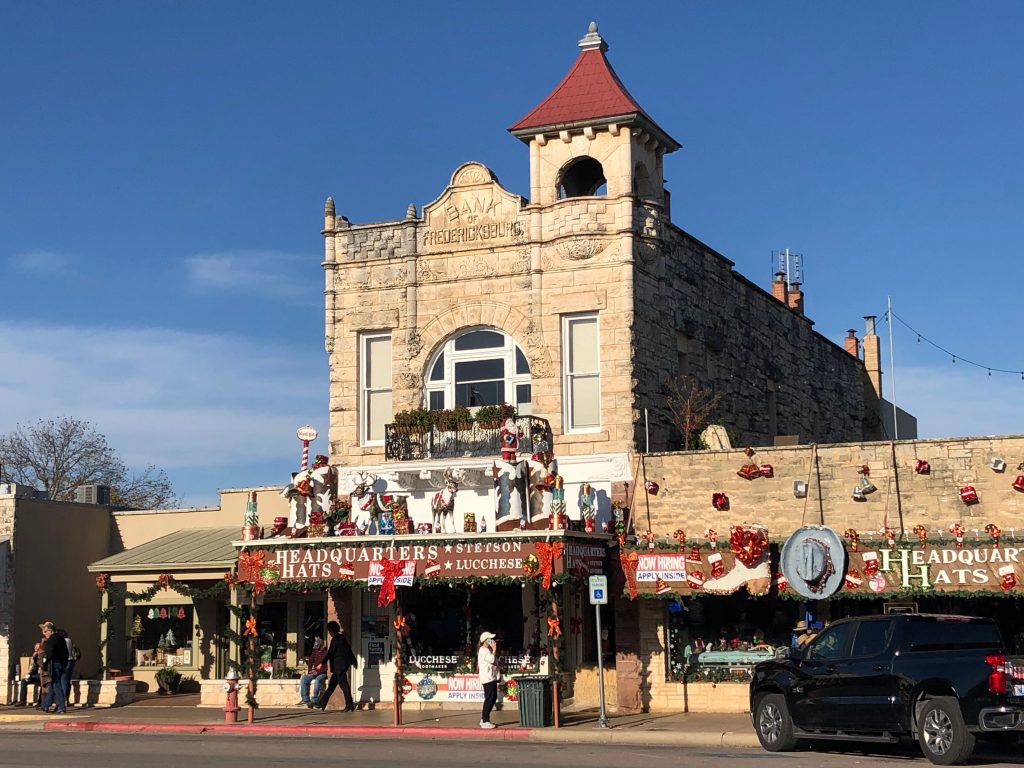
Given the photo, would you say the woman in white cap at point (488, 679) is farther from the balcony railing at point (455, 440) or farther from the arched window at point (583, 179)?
the arched window at point (583, 179)

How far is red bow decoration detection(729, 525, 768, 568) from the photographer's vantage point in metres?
24.4

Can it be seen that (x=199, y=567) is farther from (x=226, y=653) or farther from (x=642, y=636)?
(x=642, y=636)

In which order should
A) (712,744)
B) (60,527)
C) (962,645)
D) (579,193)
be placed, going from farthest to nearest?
(60,527) < (579,193) < (712,744) < (962,645)

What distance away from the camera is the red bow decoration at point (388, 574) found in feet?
83.8

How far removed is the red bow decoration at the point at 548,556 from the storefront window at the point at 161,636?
11879 mm

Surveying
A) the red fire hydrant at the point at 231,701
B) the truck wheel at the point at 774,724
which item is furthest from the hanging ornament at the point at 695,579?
the red fire hydrant at the point at 231,701

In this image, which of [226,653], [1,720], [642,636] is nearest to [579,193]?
[642,636]

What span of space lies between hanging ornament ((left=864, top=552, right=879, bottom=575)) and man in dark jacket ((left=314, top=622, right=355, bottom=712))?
9.71 meters

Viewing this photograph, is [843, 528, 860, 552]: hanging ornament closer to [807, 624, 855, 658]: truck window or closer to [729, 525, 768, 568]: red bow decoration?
[729, 525, 768, 568]: red bow decoration

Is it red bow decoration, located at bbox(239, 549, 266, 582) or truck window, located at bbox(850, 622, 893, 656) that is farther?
red bow decoration, located at bbox(239, 549, 266, 582)

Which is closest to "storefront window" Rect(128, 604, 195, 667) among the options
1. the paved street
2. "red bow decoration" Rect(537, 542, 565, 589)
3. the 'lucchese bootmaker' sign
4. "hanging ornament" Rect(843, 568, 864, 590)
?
the 'lucchese bootmaker' sign

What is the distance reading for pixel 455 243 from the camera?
29.1 meters

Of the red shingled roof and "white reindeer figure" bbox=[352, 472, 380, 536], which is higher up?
the red shingled roof

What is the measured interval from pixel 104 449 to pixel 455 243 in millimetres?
34051
